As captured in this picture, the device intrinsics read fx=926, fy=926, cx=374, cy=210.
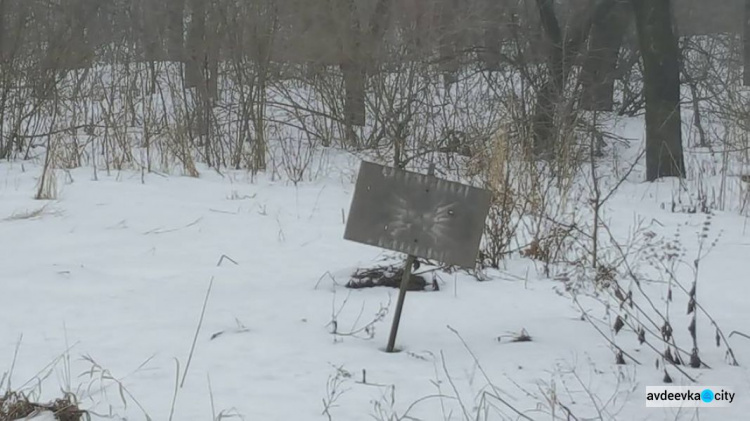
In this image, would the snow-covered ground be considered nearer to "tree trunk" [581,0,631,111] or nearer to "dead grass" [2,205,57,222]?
"dead grass" [2,205,57,222]

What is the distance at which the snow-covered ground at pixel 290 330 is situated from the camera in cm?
287

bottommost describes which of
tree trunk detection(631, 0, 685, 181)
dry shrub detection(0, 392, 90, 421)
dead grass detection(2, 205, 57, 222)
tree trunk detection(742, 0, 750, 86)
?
dry shrub detection(0, 392, 90, 421)

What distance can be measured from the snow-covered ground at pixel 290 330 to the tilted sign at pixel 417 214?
414mm

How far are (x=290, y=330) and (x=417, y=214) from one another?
76cm

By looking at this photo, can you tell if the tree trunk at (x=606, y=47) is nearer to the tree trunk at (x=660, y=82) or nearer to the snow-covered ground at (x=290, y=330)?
the tree trunk at (x=660, y=82)

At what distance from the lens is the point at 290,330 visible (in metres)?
3.65

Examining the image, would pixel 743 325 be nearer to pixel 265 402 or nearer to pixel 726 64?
pixel 265 402

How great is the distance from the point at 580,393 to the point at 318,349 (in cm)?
98

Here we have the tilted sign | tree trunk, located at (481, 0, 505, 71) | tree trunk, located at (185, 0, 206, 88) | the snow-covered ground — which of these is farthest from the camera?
tree trunk, located at (481, 0, 505, 71)

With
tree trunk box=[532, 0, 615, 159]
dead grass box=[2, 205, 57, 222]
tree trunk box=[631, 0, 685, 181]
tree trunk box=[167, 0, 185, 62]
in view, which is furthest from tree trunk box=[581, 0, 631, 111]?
dead grass box=[2, 205, 57, 222]

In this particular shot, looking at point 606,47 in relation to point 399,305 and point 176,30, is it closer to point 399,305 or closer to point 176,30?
point 176,30

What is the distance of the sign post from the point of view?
3281mm

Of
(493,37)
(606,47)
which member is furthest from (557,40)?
(493,37)

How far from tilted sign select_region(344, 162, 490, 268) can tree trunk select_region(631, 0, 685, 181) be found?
8330 mm
